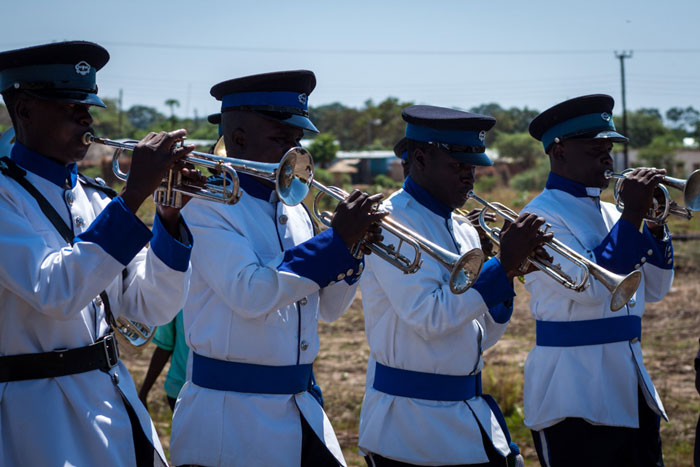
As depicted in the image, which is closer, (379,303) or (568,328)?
(379,303)

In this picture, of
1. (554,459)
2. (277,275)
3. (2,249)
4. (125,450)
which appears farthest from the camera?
(554,459)

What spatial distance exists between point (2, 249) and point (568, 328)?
3.21 metres

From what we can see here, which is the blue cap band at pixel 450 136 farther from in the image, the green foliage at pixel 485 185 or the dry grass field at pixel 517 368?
the green foliage at pixel 485 185

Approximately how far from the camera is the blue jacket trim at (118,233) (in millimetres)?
2936

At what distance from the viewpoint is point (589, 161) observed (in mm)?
5227

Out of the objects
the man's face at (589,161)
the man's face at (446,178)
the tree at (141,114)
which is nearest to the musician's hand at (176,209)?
the man's face at (446,178)

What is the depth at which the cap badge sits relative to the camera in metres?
3.30

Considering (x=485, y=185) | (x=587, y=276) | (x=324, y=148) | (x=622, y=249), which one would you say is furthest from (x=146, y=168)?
(x=324, y=148)

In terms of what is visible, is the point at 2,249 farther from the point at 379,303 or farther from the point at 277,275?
the point at 379,303

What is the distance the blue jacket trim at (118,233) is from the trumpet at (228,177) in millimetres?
244

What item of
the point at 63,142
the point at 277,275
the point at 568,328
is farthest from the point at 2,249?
the point at 568,328

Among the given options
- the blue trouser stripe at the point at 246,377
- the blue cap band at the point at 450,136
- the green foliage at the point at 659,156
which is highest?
the blue cap band at the point at 450,136

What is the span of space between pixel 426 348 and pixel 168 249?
4.90 feet

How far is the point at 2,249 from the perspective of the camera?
2.90 metres
